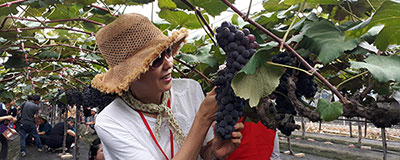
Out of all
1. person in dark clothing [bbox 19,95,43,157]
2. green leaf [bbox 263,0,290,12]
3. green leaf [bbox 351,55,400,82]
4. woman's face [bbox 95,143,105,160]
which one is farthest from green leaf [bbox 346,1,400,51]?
person in dark clothing [bbox 19,95,43,157]

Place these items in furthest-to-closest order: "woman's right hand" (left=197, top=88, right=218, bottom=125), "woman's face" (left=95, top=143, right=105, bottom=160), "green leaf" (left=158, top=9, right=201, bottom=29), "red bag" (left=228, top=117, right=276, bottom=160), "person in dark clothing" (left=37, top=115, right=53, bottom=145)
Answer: "person in dark clothing" (left=37, top=115, right=53, bottom=145) < "woman's face" (left=95, top=143, right=105, bottom=160) < "red bag" (left=228, top=117, right=276, bottom=160) < "green leaf" (left=158, top=9, right=201, bottom=29) < "woman's right hand" (left=197, top=88, right=218, bottom=125)

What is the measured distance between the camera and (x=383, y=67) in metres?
0.67

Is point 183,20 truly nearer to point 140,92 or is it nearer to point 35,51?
point 140,92

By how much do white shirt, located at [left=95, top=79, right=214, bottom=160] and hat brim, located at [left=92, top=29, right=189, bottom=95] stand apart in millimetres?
128

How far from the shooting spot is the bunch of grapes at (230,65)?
766 millimetres

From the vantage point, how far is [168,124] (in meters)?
1.32

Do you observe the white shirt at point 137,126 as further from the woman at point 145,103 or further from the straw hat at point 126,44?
the straw hat at point 126,44

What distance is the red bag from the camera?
2189mm

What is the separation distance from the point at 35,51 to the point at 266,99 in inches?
119

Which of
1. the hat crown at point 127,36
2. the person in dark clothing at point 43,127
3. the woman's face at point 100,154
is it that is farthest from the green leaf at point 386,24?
the person in dark clothing at point 43,127

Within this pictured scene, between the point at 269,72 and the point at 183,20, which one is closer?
the point at 269,72

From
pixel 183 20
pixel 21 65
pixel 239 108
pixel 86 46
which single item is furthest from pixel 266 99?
pixel 21 65

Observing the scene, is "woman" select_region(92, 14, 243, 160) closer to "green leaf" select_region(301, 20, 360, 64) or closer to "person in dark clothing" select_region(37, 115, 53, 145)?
"green leaf" select_region(301, 20, 360, 64)

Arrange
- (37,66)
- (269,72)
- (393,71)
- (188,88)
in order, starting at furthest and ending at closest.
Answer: (37,66) → (188,88) → (269,72) → (393,71)
